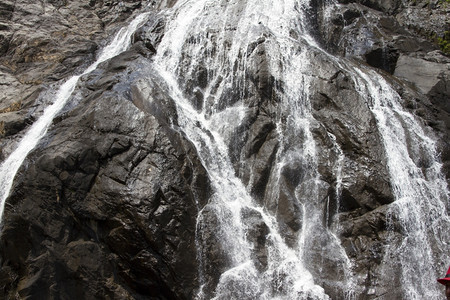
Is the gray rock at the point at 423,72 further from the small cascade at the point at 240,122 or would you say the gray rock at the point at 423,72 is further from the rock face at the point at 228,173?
the small cascade at the point at 240,122

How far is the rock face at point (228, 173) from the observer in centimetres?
812

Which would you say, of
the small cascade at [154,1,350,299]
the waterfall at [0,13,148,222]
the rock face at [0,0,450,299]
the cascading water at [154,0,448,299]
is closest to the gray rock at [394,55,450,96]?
the rock face at [0,0,450,299]

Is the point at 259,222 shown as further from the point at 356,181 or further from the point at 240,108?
the point at 240,108

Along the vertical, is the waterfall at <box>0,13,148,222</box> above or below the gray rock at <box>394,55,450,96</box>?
below

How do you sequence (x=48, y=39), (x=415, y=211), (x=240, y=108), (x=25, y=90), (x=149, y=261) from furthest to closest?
1. (x=48, y=39)
2. (x=25, y=90)
3. (x=240, y=108)
4. (x=415, y=211)
5. (x=149, y=261)

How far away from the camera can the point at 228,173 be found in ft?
32.1

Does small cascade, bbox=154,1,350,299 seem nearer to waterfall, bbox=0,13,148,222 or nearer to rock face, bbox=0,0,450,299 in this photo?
rock face, bbox=0,0,450,299

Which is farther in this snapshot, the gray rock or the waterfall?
the gray rock

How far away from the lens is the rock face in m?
8.12

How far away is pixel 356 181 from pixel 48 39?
44.2ft

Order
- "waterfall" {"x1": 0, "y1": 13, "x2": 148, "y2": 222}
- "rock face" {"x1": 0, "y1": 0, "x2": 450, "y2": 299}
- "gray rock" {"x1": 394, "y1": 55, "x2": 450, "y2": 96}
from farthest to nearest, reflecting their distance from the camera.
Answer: "gray rock" {"x1": 394, "y1": 55, "x2": 450, "y2": 96} < "waterfall" {"x1": 0, "y1": 13, "x2": 148, "y2": 222} < "rock face" {"x1": 0, "y1": 0, "x2": 450, "y2": 299}

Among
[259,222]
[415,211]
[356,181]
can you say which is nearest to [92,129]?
[259,222]

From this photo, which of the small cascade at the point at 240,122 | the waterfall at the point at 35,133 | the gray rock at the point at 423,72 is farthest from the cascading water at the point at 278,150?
the waterfall at the point at 35,133

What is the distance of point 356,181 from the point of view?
9.39m
